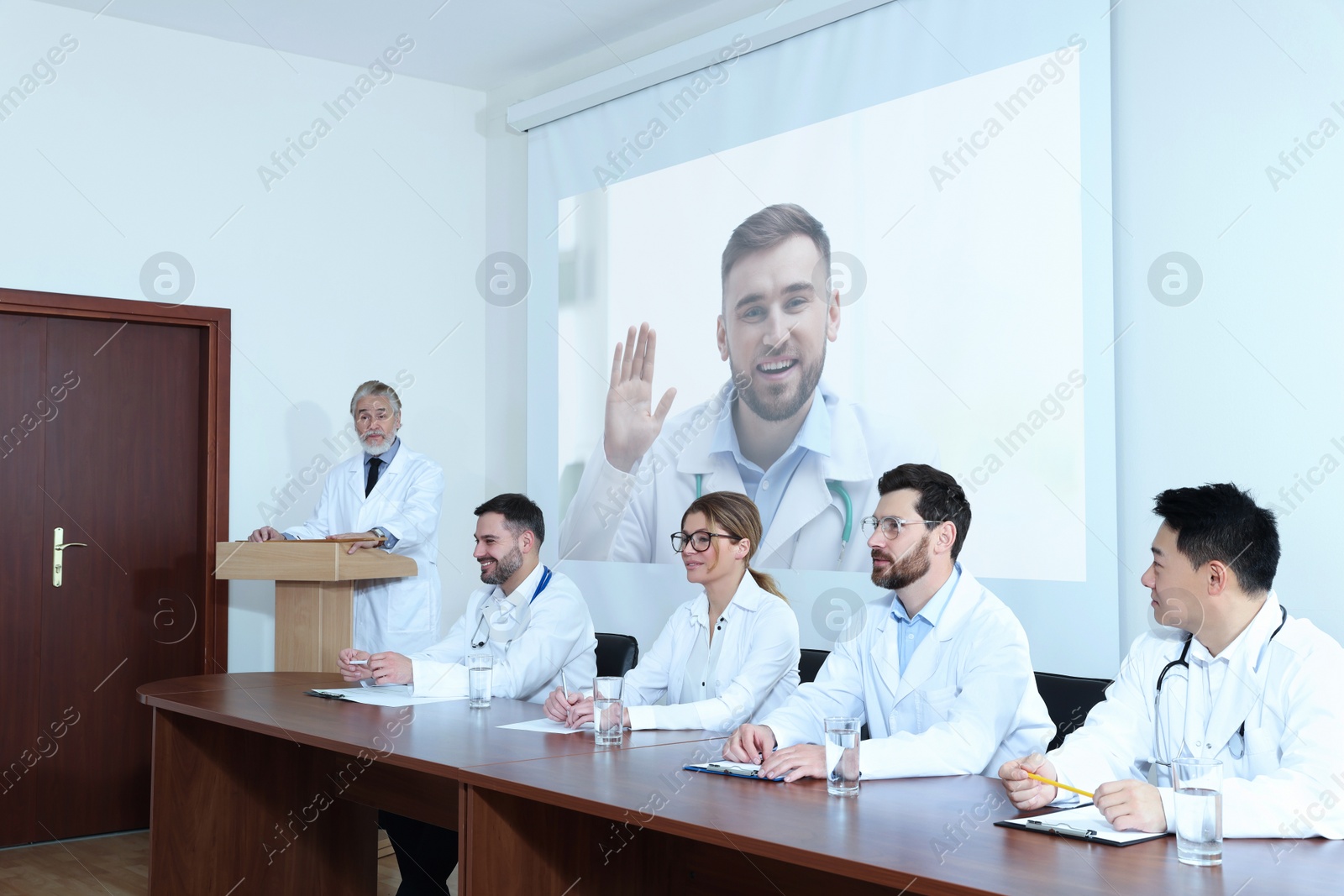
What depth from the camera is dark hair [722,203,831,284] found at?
459 cm

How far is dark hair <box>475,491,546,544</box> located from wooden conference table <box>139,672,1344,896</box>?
573 mm

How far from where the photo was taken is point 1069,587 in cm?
376

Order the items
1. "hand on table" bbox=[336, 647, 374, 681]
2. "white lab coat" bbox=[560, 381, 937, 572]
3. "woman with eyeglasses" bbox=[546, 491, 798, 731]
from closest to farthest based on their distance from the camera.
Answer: "woman with eyeglasses" bbox=[546, 491, 798, 731], "hand on table" bbox=[336, 647, 374, 681], "white lab coat" bbox=[560, 381, 937, 572]

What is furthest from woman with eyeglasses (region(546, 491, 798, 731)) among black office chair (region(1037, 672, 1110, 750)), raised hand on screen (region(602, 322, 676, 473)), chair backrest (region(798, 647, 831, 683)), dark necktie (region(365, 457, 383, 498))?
dark necktie (region(365, 457, 383, 498))

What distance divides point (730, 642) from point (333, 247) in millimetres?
3470

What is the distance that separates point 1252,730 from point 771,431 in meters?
2.82

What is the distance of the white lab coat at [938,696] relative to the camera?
2305mm

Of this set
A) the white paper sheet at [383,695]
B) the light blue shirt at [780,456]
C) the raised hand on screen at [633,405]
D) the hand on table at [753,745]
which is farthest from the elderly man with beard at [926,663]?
the raised hand on screen at [633,405]

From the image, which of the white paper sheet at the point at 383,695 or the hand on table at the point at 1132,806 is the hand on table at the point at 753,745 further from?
the white paper sheet at the point at 383,695

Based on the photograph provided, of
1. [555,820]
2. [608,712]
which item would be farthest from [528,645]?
[555,820]

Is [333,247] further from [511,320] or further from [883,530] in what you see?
[883,530]

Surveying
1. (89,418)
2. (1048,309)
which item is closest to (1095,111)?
(1048,309)

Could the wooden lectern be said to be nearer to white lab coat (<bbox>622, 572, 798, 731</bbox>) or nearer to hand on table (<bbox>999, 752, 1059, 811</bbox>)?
white lab coat (<bbox>622, 572, 798, 731</bbox>)

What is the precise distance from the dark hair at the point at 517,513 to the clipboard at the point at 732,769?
54.9 inches
